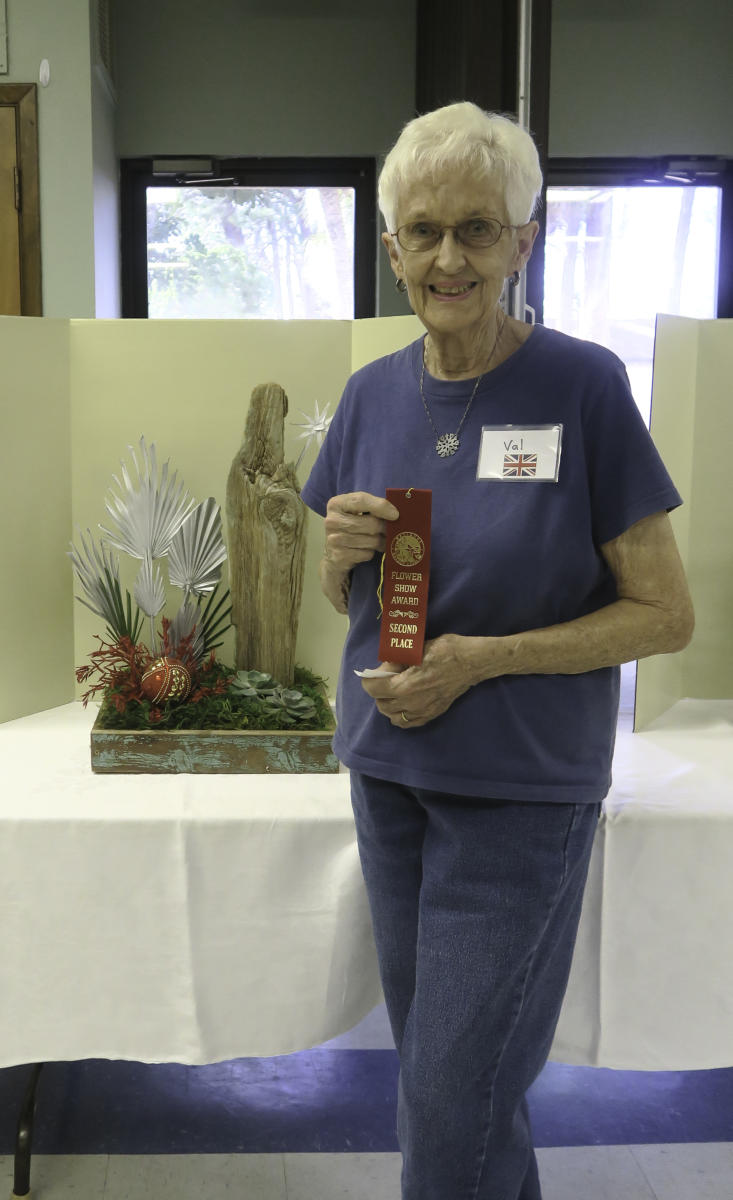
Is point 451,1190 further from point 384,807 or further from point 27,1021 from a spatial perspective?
point 27,1021

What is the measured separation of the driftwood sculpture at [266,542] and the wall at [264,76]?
143 inches

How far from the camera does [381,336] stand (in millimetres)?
2242

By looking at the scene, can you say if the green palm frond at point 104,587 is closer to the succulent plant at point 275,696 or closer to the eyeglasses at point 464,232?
the succulent plant at point 275,696

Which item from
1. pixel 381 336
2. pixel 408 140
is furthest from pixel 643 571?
pixel 381 336

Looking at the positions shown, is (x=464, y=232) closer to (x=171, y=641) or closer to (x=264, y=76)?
(x=171, y=641)

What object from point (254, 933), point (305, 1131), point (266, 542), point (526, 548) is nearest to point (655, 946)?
point (254, 933)

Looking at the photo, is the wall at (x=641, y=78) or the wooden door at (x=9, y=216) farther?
the wall at (x=641, y=78)

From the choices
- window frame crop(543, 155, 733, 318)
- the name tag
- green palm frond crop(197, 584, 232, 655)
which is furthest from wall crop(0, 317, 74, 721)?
window frame crop(543, 155, 733, 318)

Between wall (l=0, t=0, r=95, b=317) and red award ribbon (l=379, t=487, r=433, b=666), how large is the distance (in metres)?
3.84

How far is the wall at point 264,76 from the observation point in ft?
17.8

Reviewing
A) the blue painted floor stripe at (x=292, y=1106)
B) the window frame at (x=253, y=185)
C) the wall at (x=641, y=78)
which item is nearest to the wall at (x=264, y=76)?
the window frame at (x=253, y=185)

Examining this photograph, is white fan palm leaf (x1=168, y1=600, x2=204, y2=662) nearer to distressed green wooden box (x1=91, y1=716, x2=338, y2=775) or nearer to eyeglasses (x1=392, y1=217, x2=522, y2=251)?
distressed green wooden box (x1=91, y1=716, x2=338, y2=775)

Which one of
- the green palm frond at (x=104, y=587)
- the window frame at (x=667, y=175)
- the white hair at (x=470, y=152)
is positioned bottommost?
the green palm frond at (x=104, y=587)

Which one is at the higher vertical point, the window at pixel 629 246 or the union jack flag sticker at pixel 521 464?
the window at pixel 629 246
